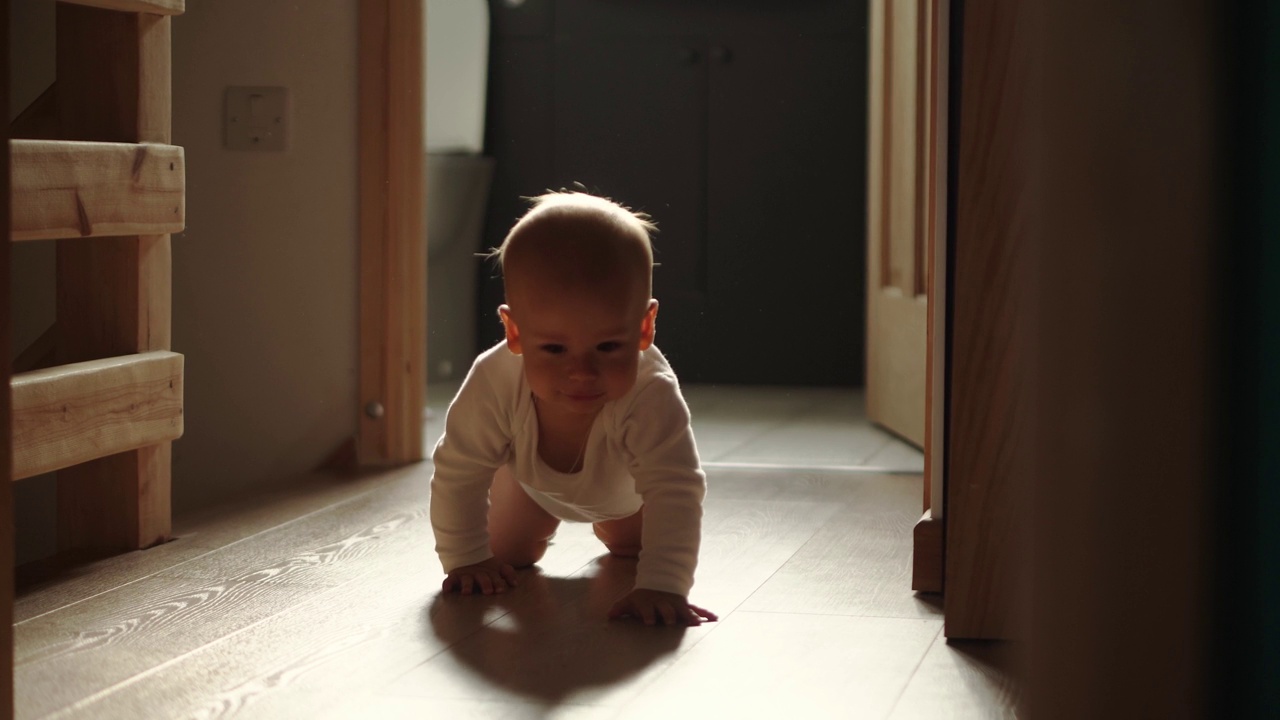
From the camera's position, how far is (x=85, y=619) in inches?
47.6

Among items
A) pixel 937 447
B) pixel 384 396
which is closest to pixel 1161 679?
pixel 937 447

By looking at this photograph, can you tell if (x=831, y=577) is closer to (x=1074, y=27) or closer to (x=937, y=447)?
(x=937, y=447)

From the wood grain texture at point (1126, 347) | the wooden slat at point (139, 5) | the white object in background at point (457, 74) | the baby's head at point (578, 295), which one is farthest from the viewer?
the white object in background at point (457, 74)

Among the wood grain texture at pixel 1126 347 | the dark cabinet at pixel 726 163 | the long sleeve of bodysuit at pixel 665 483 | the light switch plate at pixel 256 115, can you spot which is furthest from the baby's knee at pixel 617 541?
the dark cabinet at pixel 726 163

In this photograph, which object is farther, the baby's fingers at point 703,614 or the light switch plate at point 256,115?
the light switch plate at point 256,115

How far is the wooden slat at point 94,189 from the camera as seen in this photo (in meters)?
1.28

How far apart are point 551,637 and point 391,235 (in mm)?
1132

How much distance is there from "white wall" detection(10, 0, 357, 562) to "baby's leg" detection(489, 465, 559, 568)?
72 centimetres

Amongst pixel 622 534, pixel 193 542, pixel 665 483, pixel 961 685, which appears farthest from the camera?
pixel 193 542

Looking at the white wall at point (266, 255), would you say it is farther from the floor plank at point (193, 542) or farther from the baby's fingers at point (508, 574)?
the baby's fingers at point (508, 574)

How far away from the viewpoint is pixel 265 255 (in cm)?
207

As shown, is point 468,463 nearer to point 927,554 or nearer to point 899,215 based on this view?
point 927,554

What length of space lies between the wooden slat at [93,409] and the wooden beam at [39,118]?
32cm

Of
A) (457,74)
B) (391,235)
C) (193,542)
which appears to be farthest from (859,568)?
(457,74)
